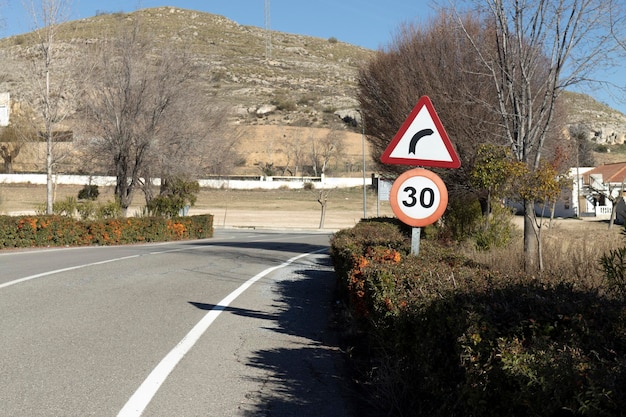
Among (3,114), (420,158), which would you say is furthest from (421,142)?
(3,114)

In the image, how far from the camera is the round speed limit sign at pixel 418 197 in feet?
22.6

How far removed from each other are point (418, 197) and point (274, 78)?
120 metres

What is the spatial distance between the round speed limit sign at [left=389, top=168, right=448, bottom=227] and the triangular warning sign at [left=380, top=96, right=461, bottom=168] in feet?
1.01

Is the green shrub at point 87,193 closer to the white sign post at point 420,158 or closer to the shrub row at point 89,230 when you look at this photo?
the shrub row at point 89,230

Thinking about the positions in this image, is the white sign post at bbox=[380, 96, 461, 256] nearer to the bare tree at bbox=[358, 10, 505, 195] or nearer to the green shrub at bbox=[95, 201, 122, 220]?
the bare tree at bbox=[358, 10, 505, 195]

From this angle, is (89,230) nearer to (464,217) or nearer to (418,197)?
(464,217)

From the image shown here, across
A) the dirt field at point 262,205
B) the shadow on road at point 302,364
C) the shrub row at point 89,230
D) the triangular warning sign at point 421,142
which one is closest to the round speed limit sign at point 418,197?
the triangular warning sign at point 421,142

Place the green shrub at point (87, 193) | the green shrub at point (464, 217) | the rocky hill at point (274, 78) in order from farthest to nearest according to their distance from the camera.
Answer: the rocky hill at point (274, 78) → the green shrub at point (87, 193) → the green shrub at point (464, 217)

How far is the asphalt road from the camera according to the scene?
5.63 meters

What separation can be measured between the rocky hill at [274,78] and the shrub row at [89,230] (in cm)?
4455

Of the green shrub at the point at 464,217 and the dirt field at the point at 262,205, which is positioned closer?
the green shrub at the point at 464,217

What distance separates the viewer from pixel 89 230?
25.2 meters

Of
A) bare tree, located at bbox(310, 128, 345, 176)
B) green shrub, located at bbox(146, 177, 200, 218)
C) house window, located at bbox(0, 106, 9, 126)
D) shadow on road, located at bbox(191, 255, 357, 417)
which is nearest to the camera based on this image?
shadow on road, located at bbox(191, 255, 357, 417)

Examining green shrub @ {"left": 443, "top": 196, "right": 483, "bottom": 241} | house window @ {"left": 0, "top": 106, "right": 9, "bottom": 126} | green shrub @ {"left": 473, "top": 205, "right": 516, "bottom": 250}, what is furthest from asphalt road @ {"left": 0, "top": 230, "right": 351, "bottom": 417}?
house window @ {"left": 0, "top": 106, "right": 9, "bottom": 126}
